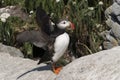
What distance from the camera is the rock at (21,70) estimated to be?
24.5 ft

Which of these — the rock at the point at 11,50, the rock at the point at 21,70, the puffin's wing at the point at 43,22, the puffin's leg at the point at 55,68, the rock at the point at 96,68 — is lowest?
the rock at the point at 11,50

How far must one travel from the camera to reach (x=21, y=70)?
807cm

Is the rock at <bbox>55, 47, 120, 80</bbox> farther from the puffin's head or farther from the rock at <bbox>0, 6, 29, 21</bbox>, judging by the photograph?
the rock at <bbox>0, 6, 29, 21</bbox>

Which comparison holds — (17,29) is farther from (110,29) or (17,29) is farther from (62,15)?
(110,29)

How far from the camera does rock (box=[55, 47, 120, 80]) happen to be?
6.36 m

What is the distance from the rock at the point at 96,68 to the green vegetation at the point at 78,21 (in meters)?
2.31

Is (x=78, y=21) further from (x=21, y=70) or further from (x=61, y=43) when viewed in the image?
(x=61, y=43)

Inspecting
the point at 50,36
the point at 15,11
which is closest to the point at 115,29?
the point at 50,36

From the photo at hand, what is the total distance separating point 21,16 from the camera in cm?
1071

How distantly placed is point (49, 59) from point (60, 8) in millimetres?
3222

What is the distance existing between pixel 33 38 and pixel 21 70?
1315 mm

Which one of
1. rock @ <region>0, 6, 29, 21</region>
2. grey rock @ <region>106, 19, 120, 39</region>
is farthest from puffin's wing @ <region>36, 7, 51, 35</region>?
rock @ <region>0, 6, 29, 21</region>

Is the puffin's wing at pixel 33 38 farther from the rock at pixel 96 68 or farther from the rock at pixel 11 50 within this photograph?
the rock at pixel 11 50

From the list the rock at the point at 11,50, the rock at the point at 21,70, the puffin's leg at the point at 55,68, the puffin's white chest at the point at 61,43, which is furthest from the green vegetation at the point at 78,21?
the puffin's white chest at the point at 61,43
